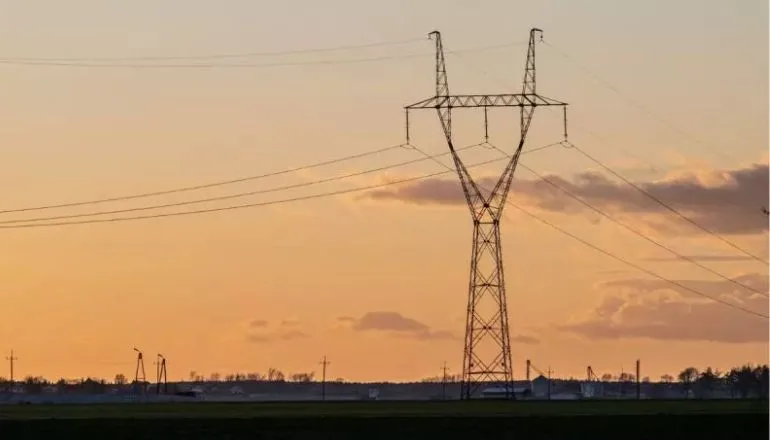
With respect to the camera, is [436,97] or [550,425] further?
[436,97]

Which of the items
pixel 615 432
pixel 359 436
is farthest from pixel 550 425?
pixel 359 436

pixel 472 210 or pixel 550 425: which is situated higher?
pixel 472 210

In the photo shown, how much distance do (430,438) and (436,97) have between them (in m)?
47.0

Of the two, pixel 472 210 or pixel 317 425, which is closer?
pixel 317 425

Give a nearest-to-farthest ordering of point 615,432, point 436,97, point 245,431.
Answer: point 245,431 → point 615,432 → point 436,97

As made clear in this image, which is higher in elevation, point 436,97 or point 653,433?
point 436,97

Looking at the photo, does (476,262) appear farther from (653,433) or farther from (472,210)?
(653,433)

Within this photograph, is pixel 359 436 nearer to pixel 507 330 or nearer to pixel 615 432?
pixel 615 432

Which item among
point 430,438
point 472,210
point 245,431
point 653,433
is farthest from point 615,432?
point 472,210

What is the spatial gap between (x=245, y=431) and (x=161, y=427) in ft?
20.8

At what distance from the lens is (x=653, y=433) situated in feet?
439

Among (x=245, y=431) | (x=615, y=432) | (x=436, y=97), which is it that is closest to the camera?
(x=245, y=431)

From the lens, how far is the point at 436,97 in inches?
6462

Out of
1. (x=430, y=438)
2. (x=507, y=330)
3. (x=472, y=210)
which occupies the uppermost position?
(x=472, y=210)
